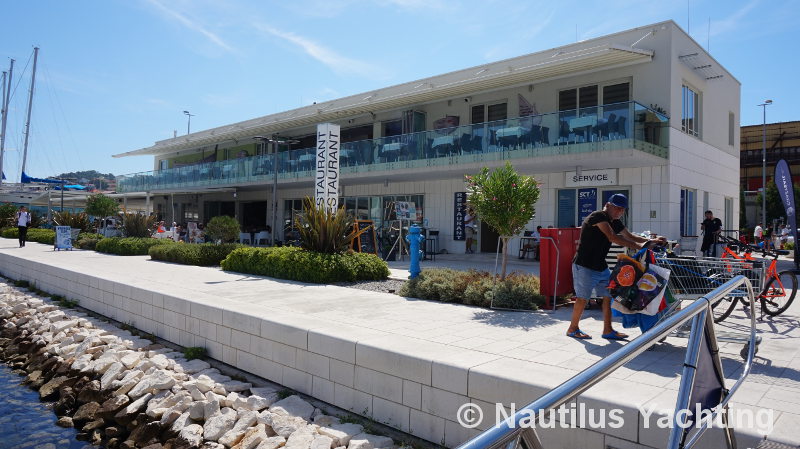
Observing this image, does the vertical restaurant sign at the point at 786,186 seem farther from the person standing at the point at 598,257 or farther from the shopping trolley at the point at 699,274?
the person standing at the point at 598,257

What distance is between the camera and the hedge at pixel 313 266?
1077cm

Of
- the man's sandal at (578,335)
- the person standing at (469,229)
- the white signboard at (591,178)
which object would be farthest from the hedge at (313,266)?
the person standing at (469,229)

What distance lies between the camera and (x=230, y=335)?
21.8 ft

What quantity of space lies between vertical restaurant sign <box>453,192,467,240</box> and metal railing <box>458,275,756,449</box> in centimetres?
1684

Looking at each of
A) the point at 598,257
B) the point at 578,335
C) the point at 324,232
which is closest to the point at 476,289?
the point at 578,335

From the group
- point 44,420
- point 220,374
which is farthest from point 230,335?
point 44,420

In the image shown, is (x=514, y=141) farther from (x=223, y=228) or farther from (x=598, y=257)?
(x=598, y=257)

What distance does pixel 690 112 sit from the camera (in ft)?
58.4

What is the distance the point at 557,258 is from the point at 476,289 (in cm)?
136

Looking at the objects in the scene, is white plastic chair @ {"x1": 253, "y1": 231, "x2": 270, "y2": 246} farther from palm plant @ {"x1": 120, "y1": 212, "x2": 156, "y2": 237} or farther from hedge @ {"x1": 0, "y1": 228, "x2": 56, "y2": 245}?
hedge @ {"x1": 0, "y1": 228, "x2": 56, "y2": 245}

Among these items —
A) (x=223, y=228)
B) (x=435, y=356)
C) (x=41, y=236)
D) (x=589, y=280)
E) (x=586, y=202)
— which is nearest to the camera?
(x=435, y=356)

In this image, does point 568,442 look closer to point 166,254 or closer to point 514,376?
point 514,376

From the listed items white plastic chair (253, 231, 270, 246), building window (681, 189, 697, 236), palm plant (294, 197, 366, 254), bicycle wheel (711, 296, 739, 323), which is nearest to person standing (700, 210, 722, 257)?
building window (681, 189, 697, 236)

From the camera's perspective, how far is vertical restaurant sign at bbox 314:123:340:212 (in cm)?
1474
